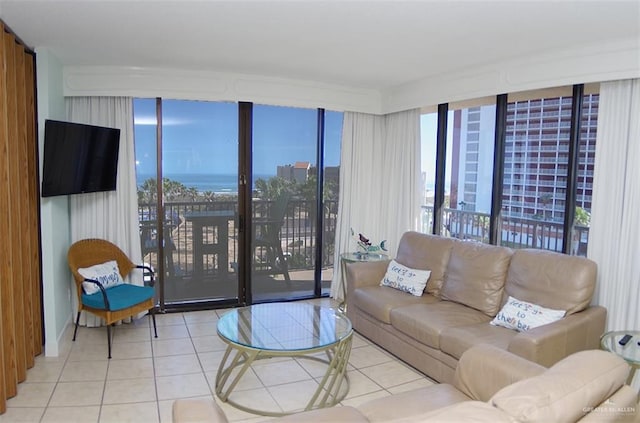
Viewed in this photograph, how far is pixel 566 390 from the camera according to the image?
1555 mm

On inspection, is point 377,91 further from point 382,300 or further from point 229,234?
point 382,300

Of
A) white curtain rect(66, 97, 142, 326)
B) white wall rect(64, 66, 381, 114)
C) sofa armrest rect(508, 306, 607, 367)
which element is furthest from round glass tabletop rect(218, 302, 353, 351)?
white wall rect(64, 66, 381, 114)

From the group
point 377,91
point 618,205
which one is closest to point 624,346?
point 618,205

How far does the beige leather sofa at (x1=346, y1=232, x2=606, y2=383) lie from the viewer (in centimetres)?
304

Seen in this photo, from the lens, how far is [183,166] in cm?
484

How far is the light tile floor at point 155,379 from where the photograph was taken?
2961 millimetres

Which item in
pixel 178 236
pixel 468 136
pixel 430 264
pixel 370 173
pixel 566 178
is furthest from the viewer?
pixel 370 173

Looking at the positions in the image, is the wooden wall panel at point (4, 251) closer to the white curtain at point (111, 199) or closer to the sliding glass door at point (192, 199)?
the white curtain at point (111, 199)

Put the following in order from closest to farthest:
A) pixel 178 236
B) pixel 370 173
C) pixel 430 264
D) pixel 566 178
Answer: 1. pixel 566 178
2. pixel 430 264
3. pixel 178 236
4. pixel 370 173

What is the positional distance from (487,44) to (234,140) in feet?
9.00

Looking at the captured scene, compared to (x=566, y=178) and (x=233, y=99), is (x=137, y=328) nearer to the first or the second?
(x=233, y=99)

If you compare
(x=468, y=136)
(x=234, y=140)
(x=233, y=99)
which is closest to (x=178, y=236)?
(x=234, y=140)

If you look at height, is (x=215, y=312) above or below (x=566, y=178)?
below

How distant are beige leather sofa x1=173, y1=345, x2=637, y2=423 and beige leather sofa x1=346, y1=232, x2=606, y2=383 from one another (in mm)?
640
